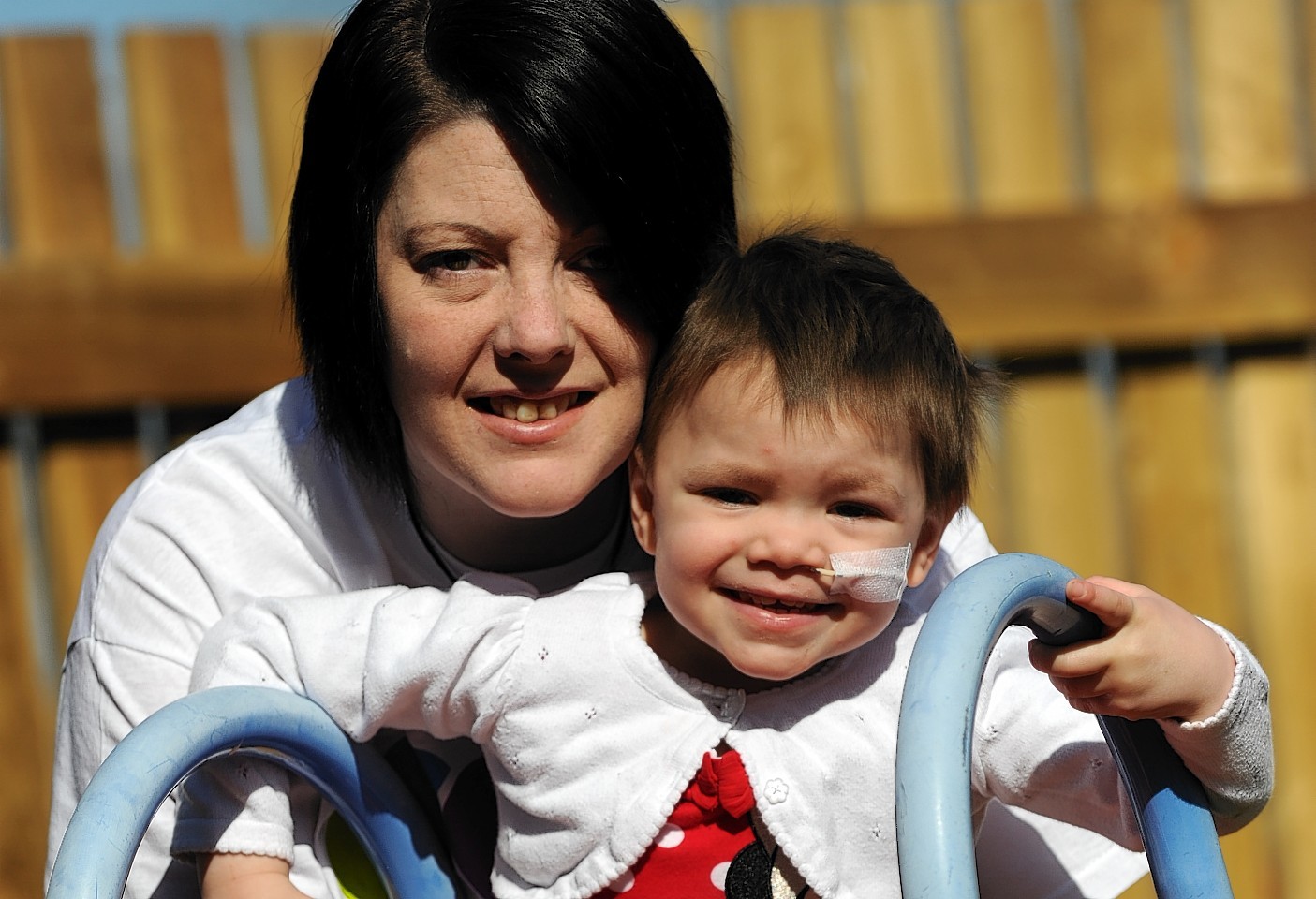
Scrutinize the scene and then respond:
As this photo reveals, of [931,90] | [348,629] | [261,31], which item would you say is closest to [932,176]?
[931,90]

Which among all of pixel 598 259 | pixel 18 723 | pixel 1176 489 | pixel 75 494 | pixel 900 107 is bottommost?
pixel 18 723

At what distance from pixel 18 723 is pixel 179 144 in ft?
4.11

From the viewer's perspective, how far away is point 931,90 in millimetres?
3709

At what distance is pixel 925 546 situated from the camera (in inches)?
67.1

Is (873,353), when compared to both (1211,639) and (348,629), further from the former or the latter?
(348,629)

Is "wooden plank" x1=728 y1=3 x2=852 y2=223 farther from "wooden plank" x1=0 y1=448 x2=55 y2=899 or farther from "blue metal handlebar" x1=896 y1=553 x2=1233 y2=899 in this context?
"blue metal handlebar" x1=896 y1=553 x2=1233 y2=899

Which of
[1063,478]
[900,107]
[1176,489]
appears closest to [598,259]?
[900,107]

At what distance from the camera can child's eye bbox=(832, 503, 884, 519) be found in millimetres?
1617

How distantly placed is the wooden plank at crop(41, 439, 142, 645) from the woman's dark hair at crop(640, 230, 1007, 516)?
79.8 inches

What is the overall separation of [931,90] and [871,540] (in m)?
2.32

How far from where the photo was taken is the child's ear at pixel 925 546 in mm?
1693

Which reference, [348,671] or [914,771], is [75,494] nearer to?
[348,671]

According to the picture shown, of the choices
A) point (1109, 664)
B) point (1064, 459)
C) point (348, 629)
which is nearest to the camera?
point (1109, 664)

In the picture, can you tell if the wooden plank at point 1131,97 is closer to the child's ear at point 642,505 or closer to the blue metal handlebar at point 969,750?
the child's ear at point 642,505
